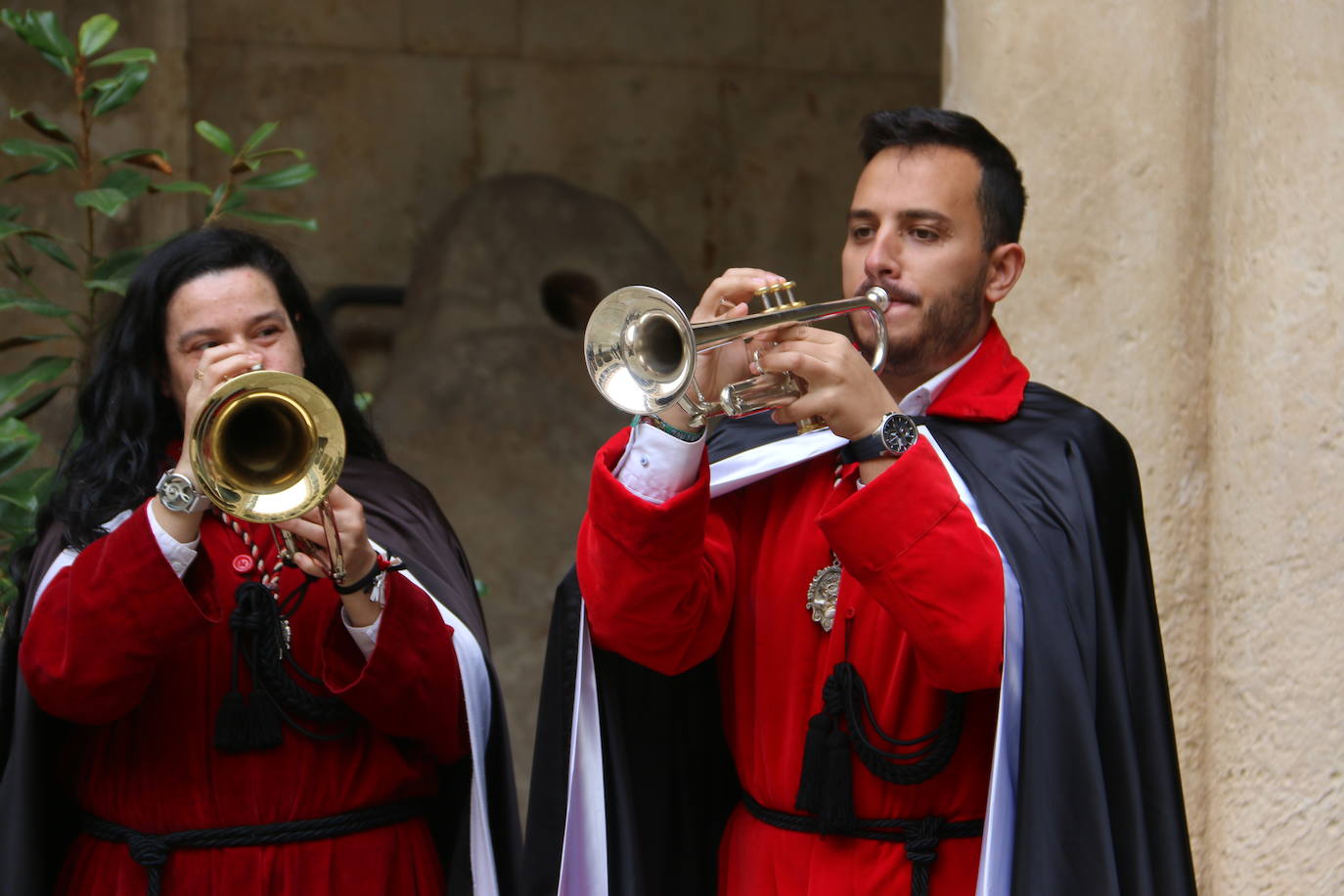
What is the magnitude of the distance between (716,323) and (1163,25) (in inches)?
68.6

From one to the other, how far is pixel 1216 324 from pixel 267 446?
2.09m

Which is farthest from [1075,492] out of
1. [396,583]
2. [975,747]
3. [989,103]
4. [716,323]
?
[989,103]

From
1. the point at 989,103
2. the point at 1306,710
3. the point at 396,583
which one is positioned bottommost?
the point at 1306,710

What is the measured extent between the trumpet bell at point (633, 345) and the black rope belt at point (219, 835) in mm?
861

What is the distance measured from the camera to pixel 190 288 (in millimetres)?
3367

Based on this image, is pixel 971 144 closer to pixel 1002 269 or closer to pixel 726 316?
pixel 1002 269

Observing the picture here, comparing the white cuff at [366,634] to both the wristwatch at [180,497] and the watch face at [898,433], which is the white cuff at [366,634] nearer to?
the wristwatch at [180,497]

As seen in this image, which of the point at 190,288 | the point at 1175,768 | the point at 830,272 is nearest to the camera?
the point at 1175,768

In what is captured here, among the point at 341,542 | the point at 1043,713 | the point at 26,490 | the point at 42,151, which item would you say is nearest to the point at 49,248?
the point at 42,151

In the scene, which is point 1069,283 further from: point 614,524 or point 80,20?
point 80,20

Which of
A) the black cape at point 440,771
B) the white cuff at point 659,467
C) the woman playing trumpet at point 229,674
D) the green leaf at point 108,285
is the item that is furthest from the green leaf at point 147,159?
the white cuff at point 659,467

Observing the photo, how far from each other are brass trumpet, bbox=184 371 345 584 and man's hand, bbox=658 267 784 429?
605 millimetres

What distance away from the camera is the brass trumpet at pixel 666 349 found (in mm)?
2844

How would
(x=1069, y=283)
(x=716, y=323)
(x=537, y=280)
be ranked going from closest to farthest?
(x=716, y=323) → (x=1069, y=283) → (x=537, y=280)
